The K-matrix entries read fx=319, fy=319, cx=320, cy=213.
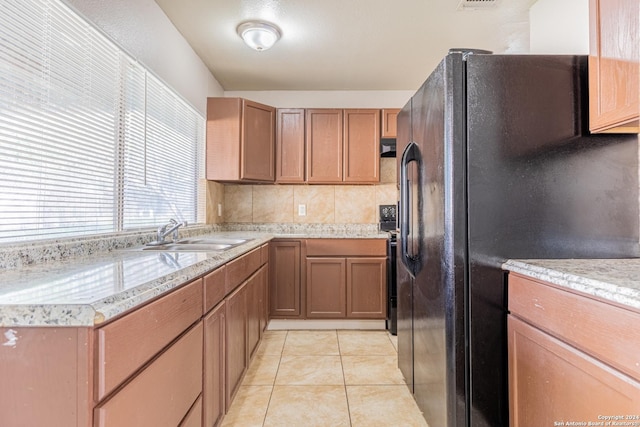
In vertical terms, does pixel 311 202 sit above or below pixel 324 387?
above

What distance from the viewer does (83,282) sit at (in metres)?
0.84

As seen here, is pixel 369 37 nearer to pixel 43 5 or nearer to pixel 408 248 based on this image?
pixel 408 248

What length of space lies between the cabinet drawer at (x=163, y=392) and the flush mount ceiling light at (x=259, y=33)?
1937 mm

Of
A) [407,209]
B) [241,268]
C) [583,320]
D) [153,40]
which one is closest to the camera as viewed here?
[583,320]

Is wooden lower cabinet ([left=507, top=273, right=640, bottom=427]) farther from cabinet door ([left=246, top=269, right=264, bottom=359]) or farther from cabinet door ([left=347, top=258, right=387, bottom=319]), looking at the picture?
cabinet door ([left=347, top=258, right=387, bottom=319])

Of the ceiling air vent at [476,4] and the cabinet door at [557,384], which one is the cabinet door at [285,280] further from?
the ceiling air vent at [476,4]

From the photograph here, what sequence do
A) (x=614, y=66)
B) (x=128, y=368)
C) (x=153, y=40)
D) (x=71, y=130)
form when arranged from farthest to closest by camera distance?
(x=153, y=40)
(x=71, y=130)
(x=614, y=66)
(x=128, y=368)

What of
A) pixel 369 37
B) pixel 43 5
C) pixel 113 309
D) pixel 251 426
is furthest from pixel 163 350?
pixel 369 37

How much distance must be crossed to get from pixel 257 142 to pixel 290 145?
1.15 ft

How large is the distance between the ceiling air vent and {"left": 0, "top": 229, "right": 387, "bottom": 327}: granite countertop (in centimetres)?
205

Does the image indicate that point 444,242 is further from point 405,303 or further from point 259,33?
point 259,33

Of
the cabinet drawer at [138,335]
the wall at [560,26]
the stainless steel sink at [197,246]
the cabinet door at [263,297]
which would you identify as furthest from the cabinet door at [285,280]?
the wall at [560,26]

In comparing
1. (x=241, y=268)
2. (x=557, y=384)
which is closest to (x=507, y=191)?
(x=557, y=384)

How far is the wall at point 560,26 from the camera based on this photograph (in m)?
1.59
